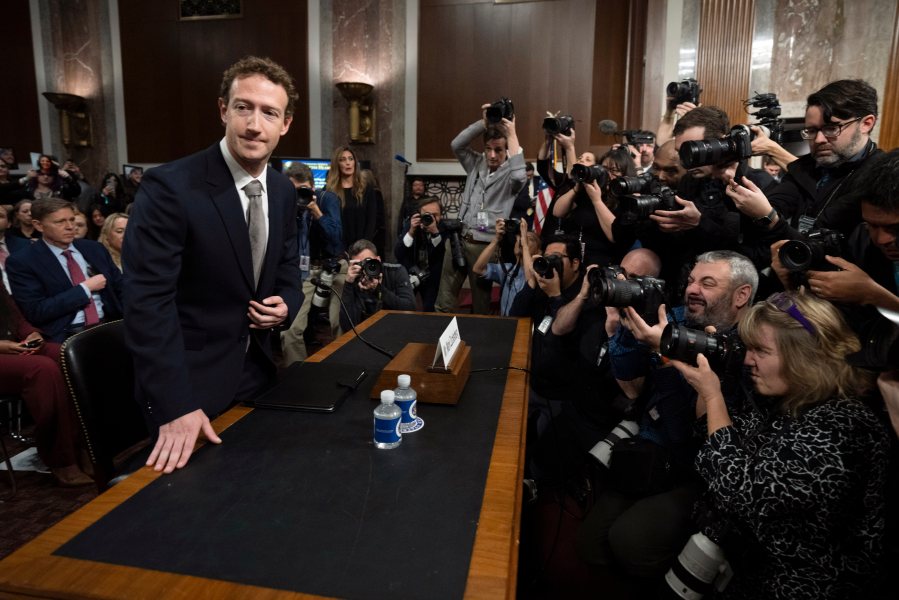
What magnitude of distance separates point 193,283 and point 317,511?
69 centimetres

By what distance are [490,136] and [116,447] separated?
283 centimetres

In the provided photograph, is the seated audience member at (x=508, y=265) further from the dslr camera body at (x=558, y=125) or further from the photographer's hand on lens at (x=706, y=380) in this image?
the photographer's hand on lens at (x=706, y=380)

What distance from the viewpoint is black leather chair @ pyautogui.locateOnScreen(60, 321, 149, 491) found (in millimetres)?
1462

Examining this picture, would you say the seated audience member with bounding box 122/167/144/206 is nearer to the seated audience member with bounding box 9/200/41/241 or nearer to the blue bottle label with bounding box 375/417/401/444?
the seated audience member with bounding box 9/200/41/241

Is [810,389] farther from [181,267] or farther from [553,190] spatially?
[553,190]

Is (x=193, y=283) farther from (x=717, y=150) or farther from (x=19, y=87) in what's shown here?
(x=19, y=87)

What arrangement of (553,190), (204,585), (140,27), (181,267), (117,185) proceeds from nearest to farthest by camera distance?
(204,585) < (181,267) < (553,190) < (117,185) < (140,27)

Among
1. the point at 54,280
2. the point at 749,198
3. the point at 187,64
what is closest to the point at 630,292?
the point at 749,198

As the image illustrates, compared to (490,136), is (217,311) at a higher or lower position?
lower

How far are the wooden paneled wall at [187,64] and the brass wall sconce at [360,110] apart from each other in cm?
69

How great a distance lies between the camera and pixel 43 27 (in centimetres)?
789

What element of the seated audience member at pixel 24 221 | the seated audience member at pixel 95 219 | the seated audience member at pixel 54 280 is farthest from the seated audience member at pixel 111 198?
the seated audience member at pixel 54 280

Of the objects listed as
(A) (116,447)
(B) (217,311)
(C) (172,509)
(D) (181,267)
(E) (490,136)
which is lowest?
(A) (116,447)

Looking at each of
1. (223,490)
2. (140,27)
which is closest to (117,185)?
(140,27)
